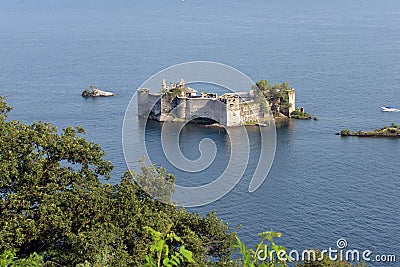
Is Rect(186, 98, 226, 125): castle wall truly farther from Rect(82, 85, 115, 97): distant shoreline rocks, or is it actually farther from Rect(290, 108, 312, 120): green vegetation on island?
Rect(82, 85, 115, 97): distant shoreline rocks

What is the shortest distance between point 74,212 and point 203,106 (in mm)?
24447

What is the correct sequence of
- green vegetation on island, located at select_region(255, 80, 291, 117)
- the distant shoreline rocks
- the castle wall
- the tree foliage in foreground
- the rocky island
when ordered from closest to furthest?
1. the tree foliage in foreground
2. the rocky island
3. the castle wall
4. green vegetation on island, located at select_region(255, 80, 291, 117)
5. the distant shoreline rocks

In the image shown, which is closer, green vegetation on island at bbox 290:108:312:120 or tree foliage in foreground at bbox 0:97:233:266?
tree foliage in foreground at bbox 0:97:233:266

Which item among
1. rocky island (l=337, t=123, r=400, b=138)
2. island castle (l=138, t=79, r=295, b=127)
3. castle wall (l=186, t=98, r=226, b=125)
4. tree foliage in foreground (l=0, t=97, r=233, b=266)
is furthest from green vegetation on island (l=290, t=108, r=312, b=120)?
tree foliage in foreground (l=0, t=97, r=233, b=266)

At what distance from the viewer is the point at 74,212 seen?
8586 millimetres

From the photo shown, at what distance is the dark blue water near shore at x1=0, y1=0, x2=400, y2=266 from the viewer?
20.1 meters

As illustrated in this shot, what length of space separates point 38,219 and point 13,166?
0.83 metres

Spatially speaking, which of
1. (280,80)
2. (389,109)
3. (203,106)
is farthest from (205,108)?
(389,109)

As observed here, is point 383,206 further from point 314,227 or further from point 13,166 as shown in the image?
point 13,166

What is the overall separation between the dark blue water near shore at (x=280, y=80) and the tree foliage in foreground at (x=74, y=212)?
345 inches

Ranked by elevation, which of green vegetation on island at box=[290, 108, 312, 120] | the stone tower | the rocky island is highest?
the stone tower

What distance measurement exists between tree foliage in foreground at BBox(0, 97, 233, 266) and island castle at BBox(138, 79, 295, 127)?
22.9 metres

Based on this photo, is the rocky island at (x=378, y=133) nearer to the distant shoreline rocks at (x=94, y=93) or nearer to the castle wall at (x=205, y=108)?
the castle wall at (x=205, y=108)

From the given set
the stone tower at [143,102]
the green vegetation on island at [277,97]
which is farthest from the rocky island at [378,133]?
the stone tower at [143,102]
